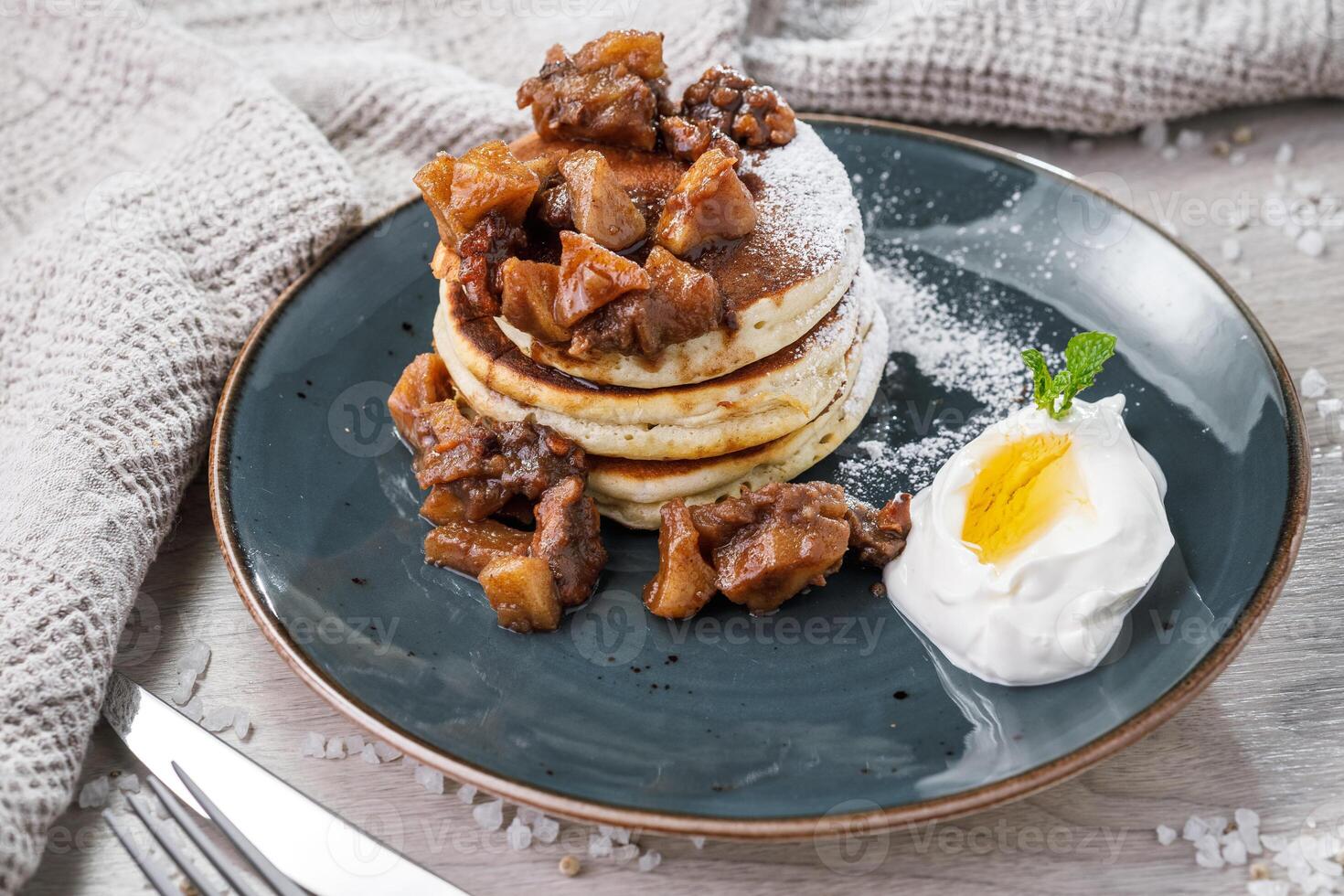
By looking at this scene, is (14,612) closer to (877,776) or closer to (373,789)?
(373,789)

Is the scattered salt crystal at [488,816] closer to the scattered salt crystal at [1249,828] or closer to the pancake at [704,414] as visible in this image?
the pancake at [704,414]

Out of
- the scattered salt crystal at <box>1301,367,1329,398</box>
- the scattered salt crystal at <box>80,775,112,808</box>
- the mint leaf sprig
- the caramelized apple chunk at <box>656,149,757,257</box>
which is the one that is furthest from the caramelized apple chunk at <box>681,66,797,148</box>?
the scattered salt crystal at <box>80,775,112,808</box>

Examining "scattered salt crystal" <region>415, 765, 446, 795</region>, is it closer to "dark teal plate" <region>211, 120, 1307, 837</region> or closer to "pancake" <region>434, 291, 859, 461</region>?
"dark teal plate" <region>211, 120, 1307, 837</region>

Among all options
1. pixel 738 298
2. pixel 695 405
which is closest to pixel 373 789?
pixel 695 405

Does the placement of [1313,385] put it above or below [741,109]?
below

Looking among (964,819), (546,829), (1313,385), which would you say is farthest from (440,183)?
(1313,385)

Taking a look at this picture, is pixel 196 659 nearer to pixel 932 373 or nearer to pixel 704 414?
pixel 704 414

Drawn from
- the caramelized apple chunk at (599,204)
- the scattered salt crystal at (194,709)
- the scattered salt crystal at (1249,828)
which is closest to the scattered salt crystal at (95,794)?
the scattered salt crystal at (194,709)
